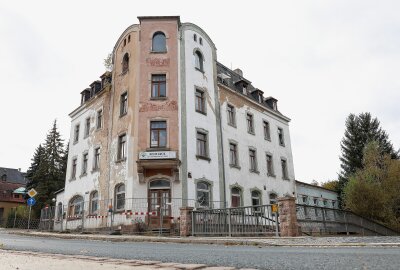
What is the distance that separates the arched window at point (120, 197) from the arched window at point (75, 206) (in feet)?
18.4

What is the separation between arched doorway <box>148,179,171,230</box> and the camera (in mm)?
20781

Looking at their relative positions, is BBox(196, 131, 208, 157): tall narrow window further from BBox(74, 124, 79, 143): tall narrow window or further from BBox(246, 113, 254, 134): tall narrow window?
BBox(74, 124, 79, 143): tall narrow window

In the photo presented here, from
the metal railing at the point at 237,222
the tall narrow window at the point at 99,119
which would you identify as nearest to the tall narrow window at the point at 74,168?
the tall narrow window at the point at 99,119

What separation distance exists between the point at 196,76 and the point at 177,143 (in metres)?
5.73

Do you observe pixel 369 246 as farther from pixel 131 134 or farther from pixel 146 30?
pixel 146 30

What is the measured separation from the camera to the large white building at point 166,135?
21.8 meters

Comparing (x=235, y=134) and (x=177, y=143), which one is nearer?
(x=177, y=143)

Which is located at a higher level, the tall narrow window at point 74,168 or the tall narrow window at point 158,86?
the tall narrow window at point 158,86

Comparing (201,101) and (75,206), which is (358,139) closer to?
(201,101)

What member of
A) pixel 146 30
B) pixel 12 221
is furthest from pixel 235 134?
pixel 12 221

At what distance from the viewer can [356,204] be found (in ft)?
94.1

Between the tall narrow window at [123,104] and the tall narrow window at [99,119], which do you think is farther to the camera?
the tall narrow window at [99,119]

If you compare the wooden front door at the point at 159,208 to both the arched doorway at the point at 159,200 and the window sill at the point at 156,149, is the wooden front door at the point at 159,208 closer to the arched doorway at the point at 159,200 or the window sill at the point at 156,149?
the arched doorway at the point at 159,200

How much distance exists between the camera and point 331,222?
63.7 ft
